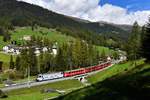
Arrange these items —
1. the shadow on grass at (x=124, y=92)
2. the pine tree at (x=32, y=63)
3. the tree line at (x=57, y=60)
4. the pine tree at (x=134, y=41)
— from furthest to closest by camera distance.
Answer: the pine tree at (x=32, y=63)
the tree line at (x=57, y=60)
the pine tree at (x=134, y=41)
the shadow on grass at (x=124, y=92)

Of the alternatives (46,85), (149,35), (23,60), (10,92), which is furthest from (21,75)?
(149,35)

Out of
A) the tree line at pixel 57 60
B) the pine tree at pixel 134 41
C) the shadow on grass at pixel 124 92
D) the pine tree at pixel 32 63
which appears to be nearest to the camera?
the shadow on grass at pixel 124 92

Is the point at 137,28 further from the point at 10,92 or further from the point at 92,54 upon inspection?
the point at 92,54

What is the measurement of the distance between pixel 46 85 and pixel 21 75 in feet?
142

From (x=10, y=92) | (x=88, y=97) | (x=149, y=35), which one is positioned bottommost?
(x=10, y=92)

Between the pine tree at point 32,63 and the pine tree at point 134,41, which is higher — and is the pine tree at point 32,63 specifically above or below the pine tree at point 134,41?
below

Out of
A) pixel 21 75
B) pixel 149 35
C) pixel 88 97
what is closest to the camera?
pixel 88 97

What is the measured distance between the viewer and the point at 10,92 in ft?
362

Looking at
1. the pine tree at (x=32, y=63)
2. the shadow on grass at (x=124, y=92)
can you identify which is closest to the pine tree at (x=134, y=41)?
the pine tree at (x=32, y=63)

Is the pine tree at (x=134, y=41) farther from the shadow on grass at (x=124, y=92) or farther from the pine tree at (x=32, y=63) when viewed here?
the shadow on grass at (x=124, y=92)

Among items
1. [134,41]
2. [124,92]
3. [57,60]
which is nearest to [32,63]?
[57,60]

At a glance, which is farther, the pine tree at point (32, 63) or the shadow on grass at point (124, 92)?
the pine tree at point (32, 63)

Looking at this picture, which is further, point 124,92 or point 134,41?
point 134,41

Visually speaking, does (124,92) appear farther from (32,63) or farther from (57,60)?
(57,60)
